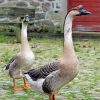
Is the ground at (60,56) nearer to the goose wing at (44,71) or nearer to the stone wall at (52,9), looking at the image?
the goose wing at (44,71)

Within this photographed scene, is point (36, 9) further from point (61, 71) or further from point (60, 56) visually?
point (61, 71)

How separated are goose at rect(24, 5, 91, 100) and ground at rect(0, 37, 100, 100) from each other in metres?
1.13

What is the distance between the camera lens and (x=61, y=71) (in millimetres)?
7414

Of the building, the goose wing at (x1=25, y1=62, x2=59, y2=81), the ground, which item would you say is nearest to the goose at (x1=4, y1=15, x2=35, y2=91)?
the ground

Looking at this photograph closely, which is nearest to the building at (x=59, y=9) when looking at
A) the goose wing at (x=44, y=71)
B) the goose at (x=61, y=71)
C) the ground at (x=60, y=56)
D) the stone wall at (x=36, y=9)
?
the stone wall at (x=36, y=9)

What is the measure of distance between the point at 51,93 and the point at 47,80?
0.25m

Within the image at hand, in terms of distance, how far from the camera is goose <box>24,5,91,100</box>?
7379mm

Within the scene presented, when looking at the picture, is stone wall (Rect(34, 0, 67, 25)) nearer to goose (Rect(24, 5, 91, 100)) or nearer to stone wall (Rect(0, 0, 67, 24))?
stone wall (Rect(0, 0, 67, 24))

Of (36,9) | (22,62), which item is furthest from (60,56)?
(36,9)

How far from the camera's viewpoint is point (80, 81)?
10.7 meters

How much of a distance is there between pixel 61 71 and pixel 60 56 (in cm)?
746

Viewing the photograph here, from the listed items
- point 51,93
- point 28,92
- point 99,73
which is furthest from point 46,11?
point 51,93

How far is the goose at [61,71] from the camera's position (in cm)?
738

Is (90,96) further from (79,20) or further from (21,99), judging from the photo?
(79,20)
